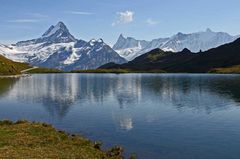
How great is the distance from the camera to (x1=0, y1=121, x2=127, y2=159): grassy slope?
4184 cm

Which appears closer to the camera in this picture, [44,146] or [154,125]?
[44,146]

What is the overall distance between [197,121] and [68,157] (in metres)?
42.9

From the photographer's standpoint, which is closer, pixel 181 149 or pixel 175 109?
pixel 181 149

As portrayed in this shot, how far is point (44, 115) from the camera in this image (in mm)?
89125

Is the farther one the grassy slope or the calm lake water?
the calm lake water

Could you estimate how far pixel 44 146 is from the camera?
154ft

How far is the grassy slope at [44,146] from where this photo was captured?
137 ft

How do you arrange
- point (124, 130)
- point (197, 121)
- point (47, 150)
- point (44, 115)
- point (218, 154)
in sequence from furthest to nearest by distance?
point (44, 115), point (197, 121), point (124, 130), point (218, 154), point (47, 150)

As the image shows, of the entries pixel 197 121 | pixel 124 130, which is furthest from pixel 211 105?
pixel 124 130

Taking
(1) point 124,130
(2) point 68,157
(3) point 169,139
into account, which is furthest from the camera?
(1) point 124,130

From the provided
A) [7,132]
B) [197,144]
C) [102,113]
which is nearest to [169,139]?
[197,144]

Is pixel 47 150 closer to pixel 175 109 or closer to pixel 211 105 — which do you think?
pixel 175 109

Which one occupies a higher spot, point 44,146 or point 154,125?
point 44,146

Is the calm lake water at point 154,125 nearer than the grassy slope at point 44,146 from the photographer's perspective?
No
